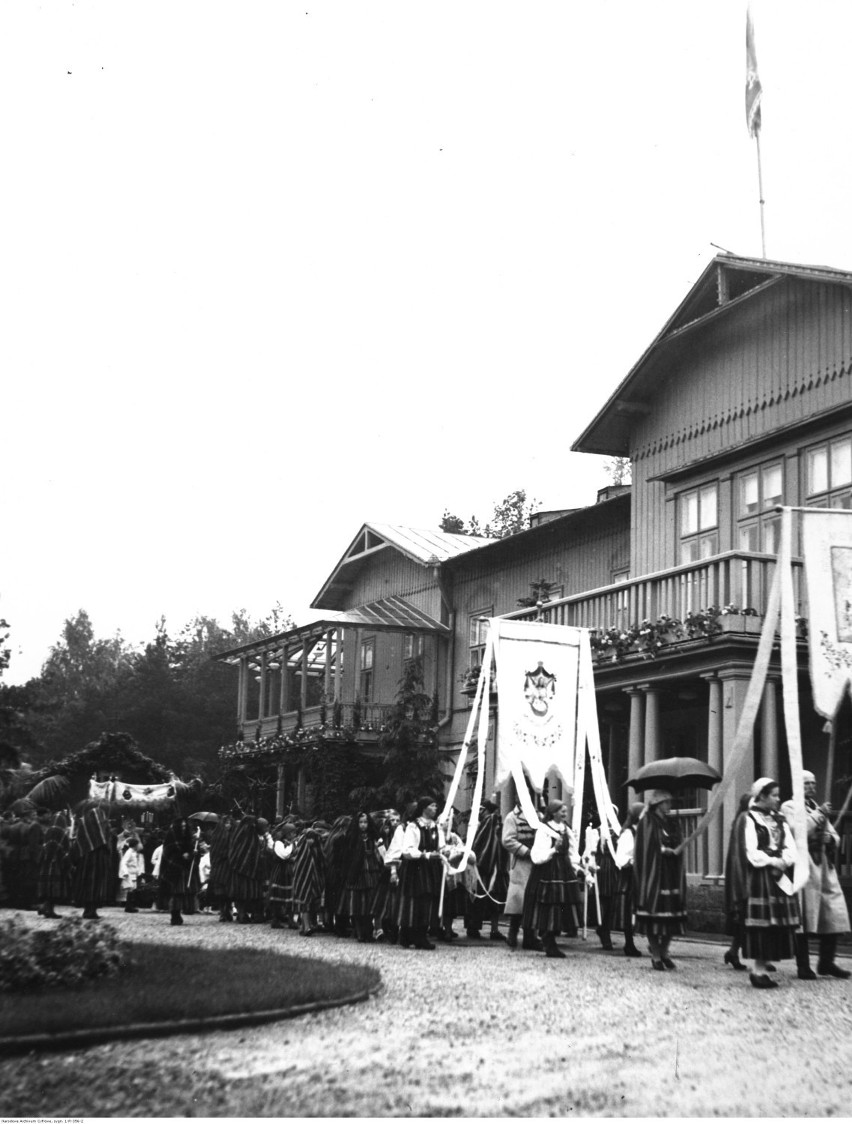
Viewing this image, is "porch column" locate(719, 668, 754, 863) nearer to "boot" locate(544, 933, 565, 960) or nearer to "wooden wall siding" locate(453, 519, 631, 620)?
"boot" locate(544, 933, 565, 960)

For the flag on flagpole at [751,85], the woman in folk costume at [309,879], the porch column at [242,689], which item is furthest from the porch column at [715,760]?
the porch column at [242,689]

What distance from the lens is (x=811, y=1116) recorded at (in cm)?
673

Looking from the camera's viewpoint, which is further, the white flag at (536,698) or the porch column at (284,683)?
the porch column at (284,683)

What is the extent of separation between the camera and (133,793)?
34406 millimetres

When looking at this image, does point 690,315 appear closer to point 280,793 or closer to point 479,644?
point 479,644

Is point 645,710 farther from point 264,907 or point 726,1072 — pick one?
point 726,1072

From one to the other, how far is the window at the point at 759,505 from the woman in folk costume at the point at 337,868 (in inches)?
298

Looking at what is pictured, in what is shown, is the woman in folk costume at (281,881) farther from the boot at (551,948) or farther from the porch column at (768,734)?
the porch column at (768,734)

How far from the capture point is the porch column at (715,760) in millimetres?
19703

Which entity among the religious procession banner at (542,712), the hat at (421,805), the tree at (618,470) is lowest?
the hat at (421,805)

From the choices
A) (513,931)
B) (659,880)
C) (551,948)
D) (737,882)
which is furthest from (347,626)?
(737,882)

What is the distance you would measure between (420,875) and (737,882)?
5.27 metres

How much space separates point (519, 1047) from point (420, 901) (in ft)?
27.7

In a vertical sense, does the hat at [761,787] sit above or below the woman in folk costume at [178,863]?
above
